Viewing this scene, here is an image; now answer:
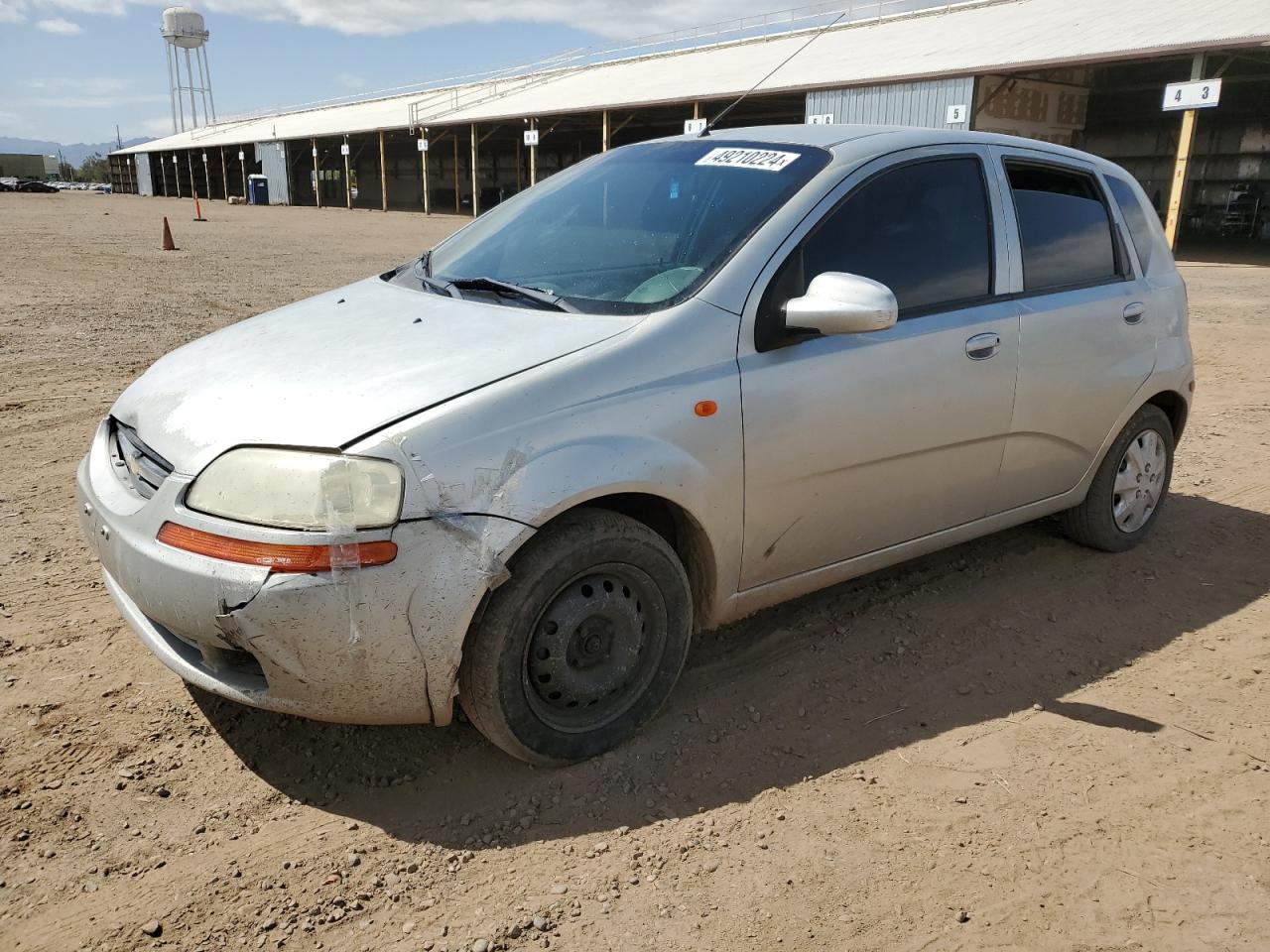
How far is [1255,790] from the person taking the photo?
2760mm

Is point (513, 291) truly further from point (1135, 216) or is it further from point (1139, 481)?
point (1139, 481)

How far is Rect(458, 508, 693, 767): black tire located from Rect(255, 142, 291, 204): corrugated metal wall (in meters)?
56.7

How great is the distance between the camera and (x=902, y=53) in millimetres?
25469

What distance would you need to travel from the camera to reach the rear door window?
3.79 metres

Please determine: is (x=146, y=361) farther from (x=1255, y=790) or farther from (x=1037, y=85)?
(x=1037, y=85)

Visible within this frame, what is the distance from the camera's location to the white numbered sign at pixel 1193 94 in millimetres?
18031

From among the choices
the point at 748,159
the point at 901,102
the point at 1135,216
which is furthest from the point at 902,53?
the point at 748,159

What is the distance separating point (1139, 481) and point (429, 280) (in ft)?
10.9

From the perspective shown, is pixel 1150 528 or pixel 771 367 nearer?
pixel 771 367

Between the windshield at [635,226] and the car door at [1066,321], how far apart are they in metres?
1.07

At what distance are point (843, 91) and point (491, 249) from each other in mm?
23049

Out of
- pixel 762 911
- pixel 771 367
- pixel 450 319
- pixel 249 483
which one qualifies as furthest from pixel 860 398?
pixel 249 483

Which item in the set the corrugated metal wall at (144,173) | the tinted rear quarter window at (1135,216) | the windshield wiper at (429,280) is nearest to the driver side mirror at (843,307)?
the windshield wiper at (429,280)

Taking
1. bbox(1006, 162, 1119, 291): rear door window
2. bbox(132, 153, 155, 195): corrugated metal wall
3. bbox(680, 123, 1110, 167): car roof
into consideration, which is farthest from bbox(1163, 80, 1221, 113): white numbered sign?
bbox(132, 153, 155, 195): corrugated metal wall
